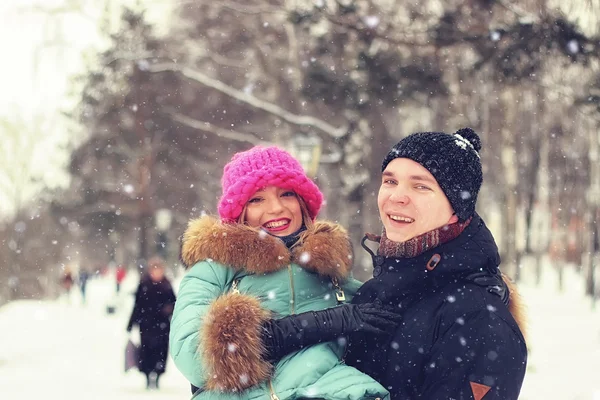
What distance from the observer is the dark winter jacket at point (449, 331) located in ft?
7.77

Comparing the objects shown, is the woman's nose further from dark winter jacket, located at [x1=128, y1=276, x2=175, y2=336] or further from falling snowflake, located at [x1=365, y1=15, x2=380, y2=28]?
dark winter jacket, located at [x1=128, y1=276, x2=175, y2=336]

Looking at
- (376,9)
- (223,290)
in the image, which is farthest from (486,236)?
(376,9)

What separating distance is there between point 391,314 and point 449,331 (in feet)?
0.76

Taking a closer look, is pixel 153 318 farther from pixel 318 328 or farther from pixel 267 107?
pixel 318 328

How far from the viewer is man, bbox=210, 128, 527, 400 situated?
2.46 meters

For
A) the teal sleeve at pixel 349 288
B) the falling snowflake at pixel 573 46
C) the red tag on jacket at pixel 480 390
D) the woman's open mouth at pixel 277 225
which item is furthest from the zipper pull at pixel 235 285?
the falling snowflake at pixel 573 46

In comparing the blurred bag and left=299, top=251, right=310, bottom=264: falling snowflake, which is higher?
left=299, top=251, right=310, bottom=264: falling snowflake

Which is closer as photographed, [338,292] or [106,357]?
[338,292]

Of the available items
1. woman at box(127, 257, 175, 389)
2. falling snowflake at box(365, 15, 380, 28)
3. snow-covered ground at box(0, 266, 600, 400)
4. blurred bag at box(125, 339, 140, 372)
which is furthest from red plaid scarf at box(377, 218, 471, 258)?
blurred bag at box(125, 339, 140, 372)

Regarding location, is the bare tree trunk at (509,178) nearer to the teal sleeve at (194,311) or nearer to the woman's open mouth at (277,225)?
the woman's open mouth at (277,225)

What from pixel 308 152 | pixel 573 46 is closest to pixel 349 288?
pixel 573 46

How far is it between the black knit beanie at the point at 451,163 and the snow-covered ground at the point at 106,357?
1162 mm

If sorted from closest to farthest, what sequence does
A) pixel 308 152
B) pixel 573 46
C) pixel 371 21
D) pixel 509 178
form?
pixel 573 46 → pixel 371 21 → pixel 308 152 → pixel 509 178

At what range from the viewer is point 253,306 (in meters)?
2.66
